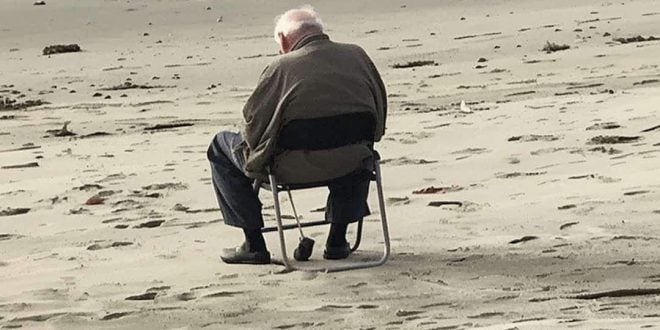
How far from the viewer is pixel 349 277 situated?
5.52m

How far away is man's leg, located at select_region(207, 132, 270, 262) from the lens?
5.82 m

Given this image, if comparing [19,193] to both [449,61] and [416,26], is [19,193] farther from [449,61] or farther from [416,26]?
[416,26]

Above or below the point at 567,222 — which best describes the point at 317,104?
above

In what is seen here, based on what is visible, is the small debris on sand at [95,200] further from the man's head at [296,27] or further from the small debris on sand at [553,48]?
the small debris on sand at [553,48]

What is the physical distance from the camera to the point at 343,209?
5820 millimetres

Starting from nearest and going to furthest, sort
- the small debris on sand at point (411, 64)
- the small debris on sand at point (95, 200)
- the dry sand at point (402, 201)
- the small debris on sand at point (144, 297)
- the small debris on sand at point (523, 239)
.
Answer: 1. the dry sand at point (402, 201)
2. the small debris on sand at point (144, 297)
3. the small debris on sand at point (523, 239)
4. the small debris on sand at point (95, 200)
5. the small debris on sand at point (411, 64)

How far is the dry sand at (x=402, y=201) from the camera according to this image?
505 centimetres

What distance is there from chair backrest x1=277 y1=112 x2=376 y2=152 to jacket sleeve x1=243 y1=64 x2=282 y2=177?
0.21 feet

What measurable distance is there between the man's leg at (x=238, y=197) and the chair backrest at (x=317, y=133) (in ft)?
0.88

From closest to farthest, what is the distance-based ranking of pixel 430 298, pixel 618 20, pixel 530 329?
pixel 530 329, pixel 430 298, pixel 618 20

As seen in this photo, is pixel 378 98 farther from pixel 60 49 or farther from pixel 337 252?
pixel 60 49

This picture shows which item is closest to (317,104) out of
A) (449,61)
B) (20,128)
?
(20,128)

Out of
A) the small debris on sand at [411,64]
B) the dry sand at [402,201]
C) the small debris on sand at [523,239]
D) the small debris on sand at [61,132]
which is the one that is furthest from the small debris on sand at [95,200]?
the small debris on sand at [411,64]

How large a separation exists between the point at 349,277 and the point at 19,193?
2.68m
